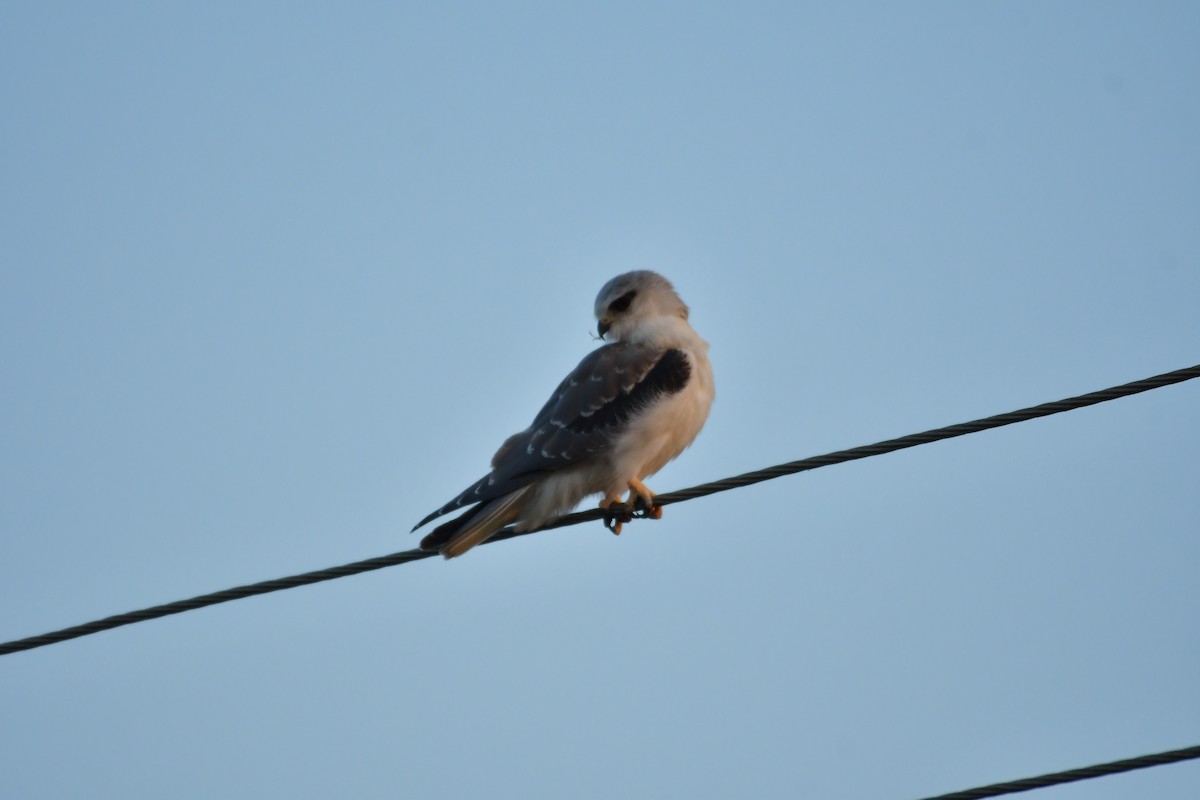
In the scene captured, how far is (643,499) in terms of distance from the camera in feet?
20.2

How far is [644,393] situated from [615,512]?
0.56 meters

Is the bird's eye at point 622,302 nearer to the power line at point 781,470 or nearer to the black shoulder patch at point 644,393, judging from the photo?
the black shoulder patch at point 644,393

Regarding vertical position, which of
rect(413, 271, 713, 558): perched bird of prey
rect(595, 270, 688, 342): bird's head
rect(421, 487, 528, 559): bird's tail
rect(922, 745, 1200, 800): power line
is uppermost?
rect(595, 270, 688, 342): bird's head

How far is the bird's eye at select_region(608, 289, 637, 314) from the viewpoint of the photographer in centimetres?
698

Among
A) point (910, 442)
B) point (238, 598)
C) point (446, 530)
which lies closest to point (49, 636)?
point (238, 598)

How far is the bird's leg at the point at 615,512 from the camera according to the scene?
6145mm

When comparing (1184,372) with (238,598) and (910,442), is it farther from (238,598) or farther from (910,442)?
(238,598)

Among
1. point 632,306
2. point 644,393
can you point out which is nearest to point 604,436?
point 644,393

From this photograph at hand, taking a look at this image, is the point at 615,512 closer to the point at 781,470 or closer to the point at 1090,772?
the point at 781,470

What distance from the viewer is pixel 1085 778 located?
3.50 m

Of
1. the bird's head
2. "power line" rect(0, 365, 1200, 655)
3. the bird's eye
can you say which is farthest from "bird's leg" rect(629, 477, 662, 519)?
"power line" rect(0, 365, 1200, 655)

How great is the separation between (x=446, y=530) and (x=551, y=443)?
0.80 m

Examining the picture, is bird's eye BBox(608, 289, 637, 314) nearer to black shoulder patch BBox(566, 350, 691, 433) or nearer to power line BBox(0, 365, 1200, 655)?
black shoulder patch BBox(566, 350, 691, 433)

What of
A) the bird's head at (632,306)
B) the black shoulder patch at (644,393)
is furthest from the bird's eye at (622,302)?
the black shoulder patch at (644,393)
